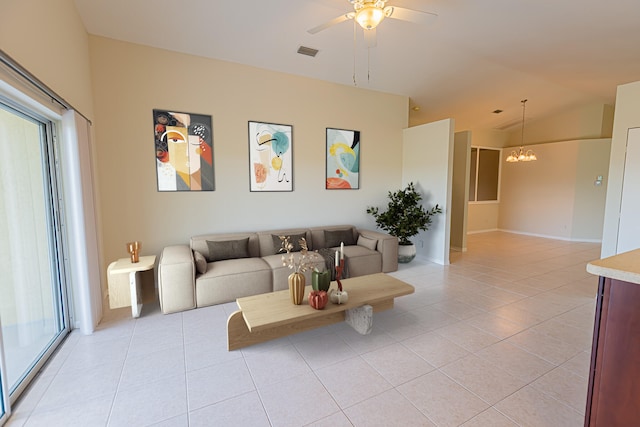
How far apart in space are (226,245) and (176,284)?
0.87 metres

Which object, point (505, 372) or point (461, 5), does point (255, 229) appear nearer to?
point (505, 372)

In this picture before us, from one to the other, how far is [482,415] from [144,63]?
4.93 meters

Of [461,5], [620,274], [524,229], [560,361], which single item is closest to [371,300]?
[560,361]

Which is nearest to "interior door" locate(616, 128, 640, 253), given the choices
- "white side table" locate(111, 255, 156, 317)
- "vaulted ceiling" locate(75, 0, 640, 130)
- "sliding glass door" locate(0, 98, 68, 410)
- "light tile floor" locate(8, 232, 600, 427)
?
"light tile floor" locate(8, 232, 600, 427)

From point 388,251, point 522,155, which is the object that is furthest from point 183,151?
point 522,155

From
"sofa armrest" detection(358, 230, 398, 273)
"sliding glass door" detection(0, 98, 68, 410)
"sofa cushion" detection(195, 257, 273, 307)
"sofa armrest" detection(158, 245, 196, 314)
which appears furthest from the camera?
"sofa armrest" detection(358, 230, 398, 273)

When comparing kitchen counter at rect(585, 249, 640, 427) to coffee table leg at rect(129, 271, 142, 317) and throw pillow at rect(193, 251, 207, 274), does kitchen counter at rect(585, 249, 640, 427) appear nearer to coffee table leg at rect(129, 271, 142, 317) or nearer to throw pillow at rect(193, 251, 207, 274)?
throw pillow at rect(193, 251, 207, 274)

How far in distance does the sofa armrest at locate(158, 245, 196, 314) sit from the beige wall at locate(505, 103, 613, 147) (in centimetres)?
836

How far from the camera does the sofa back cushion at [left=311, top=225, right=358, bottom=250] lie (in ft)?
15.4

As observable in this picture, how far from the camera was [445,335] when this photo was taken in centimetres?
274

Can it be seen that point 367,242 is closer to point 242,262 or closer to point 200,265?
point 242,262

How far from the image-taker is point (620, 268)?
1.32m

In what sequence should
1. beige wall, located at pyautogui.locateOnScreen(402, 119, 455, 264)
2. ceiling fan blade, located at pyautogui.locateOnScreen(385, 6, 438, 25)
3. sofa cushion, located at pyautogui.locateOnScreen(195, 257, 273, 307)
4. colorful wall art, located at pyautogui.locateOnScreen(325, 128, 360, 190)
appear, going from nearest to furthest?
ceiling fan blade, located at pyautogui.locateOnScreen(385, 6, 438, 25)
sofa cushion, located at pyautogui.locateOnScreen(195, 257, 273, 307)
beige wall, located at pyautogui.locateOnScreen(402, 119, 455, 264)
colorful wall art, located at pyautogui.locateOnScreen(325, 128, 360, 190)

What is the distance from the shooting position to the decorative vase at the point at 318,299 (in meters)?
2.42
